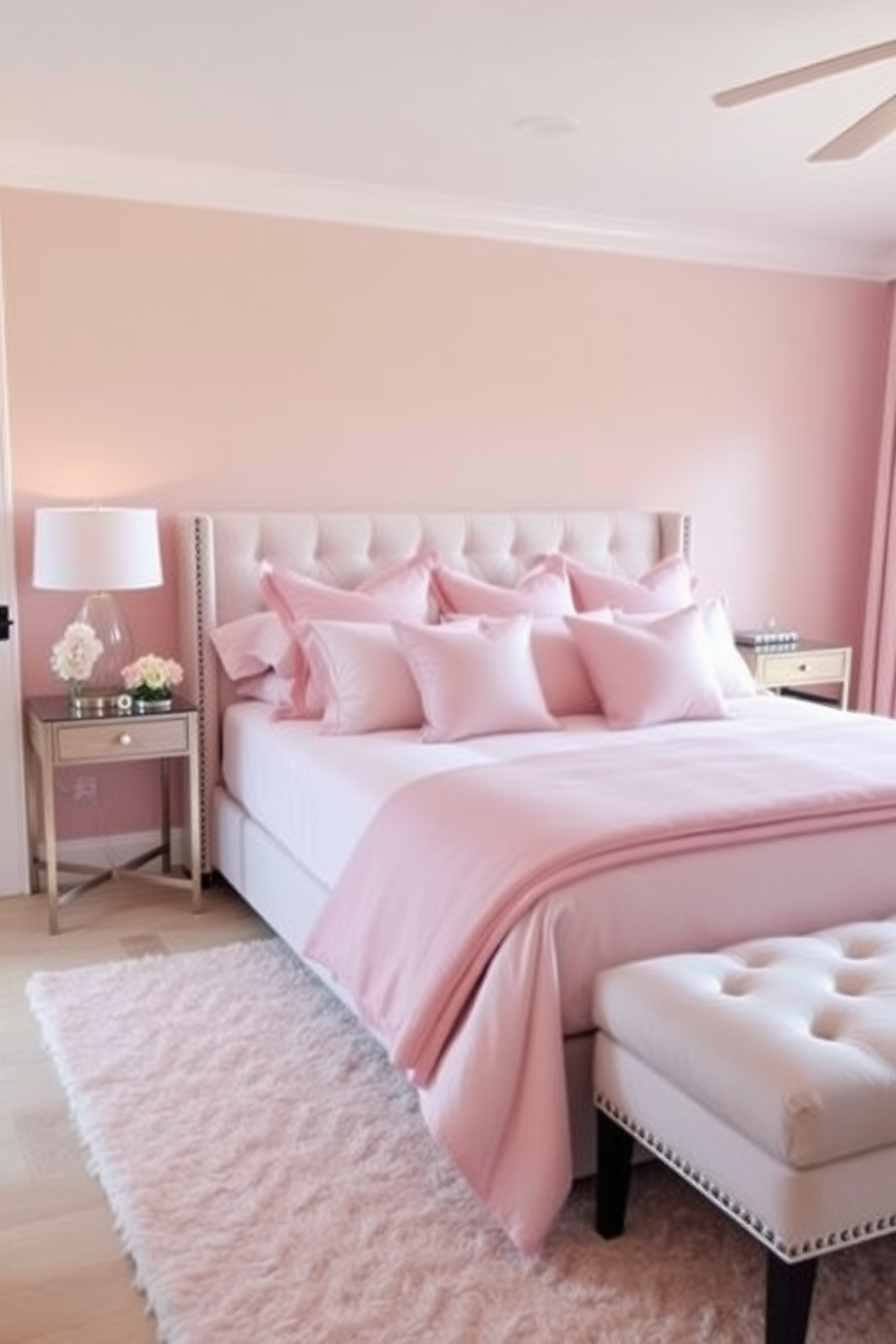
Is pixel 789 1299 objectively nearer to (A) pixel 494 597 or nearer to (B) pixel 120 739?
(B) pixel 120 739

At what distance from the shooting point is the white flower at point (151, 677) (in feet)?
12.3

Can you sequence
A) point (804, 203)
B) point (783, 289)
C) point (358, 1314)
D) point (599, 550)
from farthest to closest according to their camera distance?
1. point (783, 289)
2. point (599, 550)
3. point (804, 203)
4. point (358, 1314)

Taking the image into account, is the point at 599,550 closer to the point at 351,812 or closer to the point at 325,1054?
the point at 351,812

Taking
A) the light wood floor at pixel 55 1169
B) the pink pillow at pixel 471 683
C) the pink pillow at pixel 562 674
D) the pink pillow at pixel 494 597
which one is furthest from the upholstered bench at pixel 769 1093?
the pink pillow at pixel 494 597

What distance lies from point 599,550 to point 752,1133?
3217 mm

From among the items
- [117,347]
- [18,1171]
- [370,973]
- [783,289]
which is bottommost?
[18,1171]

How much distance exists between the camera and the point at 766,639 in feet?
16.4

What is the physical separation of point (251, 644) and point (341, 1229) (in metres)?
2.10

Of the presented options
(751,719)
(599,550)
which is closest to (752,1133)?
(751,719)

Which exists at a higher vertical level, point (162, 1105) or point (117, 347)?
point (117, 347)

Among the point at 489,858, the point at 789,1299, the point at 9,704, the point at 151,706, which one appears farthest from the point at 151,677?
the point at 789,1299

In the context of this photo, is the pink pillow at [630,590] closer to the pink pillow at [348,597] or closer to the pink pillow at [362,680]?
the pink pillow at [348,597]

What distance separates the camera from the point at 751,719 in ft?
12.1

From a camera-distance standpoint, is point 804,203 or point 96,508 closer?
point 96,508
